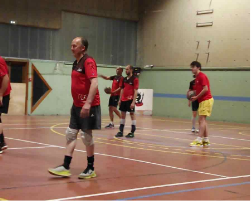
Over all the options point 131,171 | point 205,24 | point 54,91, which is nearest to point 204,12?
point 205,24

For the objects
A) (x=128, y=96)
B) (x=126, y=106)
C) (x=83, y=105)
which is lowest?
(x=126, y=106)

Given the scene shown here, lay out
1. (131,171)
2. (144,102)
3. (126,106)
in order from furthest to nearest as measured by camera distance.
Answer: (144,102), (126,106), (131,171)

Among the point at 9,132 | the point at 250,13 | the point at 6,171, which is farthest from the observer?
the point at 250,13

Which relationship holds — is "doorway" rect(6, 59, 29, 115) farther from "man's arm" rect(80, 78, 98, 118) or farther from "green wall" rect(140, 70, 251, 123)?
"man's arm" rect(80, 78, 98, 118)

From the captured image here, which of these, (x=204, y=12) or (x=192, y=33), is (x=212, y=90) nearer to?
(x=192, y=33)

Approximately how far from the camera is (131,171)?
7.51m

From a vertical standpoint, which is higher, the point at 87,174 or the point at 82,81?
the point at 82,81

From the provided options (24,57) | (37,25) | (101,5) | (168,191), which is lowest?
(168,191)

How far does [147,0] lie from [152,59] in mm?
3532

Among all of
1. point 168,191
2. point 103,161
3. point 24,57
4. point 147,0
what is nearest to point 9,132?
point 103,161

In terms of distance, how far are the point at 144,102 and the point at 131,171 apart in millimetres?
Answer: 18379

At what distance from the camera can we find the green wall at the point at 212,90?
72.0 feet

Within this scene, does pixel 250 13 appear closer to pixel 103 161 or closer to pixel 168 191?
pixel 103 161

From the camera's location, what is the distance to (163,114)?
25469 millimetres
